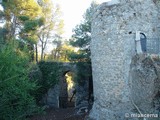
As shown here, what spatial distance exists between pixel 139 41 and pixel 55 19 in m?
13.9

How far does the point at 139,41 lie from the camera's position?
9055 mm

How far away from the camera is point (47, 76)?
14.9 metres

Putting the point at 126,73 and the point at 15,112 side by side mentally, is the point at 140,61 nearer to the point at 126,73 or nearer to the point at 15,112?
the point at 126,73

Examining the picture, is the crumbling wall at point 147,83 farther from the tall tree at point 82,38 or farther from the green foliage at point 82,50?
the tall tree at point 82,38

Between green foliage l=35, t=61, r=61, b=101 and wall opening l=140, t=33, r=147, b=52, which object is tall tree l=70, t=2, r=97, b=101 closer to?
green foliage l=35, t=61, r=61, b=101

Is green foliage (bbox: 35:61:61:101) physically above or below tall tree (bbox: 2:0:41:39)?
below

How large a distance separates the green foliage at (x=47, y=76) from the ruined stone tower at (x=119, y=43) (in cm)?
→ 555

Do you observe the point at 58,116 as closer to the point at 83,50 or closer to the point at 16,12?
the point at 83,50

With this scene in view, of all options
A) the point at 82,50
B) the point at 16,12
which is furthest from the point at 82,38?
the point at 16,12

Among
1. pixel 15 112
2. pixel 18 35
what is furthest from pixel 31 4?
pixel 15 112

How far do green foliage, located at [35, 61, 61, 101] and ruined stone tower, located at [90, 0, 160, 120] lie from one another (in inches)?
219

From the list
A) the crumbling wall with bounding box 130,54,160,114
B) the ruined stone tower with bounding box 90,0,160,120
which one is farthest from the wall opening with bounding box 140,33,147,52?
the crumbling wall with bounding box 130,54,160,114

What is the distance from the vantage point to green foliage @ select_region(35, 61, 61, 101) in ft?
48.8

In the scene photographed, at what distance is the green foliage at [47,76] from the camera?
48.8ft
